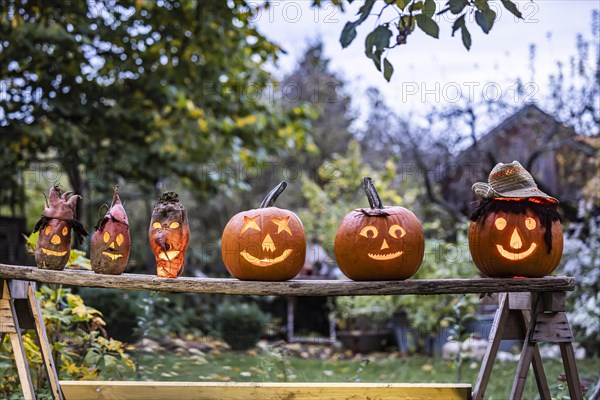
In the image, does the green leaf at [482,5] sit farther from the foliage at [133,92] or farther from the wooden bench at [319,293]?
the foliage at [133,92]

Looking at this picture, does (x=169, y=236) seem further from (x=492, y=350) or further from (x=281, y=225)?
(x=492, y=350)

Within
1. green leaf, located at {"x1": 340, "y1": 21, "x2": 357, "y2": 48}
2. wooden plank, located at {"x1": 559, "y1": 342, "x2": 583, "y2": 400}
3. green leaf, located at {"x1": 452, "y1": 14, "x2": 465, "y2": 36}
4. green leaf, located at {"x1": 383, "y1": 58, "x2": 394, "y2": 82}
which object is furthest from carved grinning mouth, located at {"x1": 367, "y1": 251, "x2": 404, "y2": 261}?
green leaf, located at {"x1": 452, "y1": 14, "x2": 465, "y2": 36}

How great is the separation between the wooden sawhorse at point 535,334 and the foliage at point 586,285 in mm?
3654

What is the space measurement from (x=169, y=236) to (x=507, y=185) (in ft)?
4.52

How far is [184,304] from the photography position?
30.7 ft

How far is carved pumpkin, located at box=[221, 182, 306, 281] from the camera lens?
2703 mm

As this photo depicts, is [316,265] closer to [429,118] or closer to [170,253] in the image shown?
[429,118]

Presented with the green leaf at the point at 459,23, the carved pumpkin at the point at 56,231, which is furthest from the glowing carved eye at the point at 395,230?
the carved pumpkin at the point at 56,231

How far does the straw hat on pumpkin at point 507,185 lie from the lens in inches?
109

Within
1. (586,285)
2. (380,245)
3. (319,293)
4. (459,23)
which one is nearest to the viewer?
(319,293)

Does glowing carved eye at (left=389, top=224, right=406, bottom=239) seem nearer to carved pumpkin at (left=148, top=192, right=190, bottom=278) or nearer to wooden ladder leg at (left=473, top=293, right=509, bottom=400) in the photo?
wooden ladder leg at (left=473, top=293, right=509, bottom=400)

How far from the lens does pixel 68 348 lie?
13.1 feet

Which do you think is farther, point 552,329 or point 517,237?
point 552,329

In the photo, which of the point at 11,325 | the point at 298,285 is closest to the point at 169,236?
the point at 298,285
